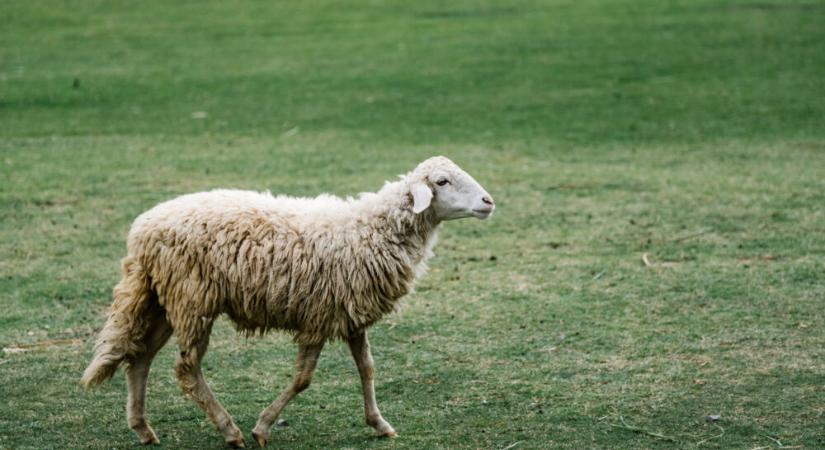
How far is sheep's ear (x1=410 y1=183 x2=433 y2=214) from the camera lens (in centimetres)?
570

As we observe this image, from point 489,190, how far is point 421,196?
5.42 m

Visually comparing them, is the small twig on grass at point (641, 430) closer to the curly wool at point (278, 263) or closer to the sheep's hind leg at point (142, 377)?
the curly wool at point (278, 263)

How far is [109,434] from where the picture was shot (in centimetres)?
578

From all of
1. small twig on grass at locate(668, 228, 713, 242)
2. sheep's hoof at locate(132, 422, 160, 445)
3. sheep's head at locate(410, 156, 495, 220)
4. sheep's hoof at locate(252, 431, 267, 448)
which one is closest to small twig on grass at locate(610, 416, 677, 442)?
sheep's head at locate(410, 156, 495, 220)

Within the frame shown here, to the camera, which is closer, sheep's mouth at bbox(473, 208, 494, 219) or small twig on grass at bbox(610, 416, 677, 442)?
small twig on grass at bbox(610, 416, 677, 442)

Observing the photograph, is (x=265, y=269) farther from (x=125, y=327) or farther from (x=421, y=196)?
(x=421, y=196)

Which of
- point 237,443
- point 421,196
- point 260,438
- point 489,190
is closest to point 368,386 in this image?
point 260,438

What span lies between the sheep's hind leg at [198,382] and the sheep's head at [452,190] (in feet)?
4.32

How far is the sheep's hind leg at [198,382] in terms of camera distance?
5602 millimetres

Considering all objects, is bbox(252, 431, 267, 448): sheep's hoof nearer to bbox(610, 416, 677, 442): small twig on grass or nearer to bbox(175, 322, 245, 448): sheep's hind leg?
bbox(175, 322, 245, 448): sheep's hind leg

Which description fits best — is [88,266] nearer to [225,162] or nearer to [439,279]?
[439,279]

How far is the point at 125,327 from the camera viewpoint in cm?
573

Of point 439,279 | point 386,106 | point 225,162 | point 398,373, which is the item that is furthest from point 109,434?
point 386,106

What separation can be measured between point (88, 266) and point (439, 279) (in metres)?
2.76
